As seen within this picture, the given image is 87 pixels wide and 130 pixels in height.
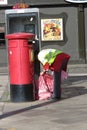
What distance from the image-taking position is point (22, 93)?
11.4 metres

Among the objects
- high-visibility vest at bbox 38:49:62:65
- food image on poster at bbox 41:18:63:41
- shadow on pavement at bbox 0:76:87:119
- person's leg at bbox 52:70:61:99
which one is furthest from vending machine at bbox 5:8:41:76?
food image on poster at bbox 41:18:63:41

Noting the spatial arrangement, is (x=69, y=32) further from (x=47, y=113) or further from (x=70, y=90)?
(x=47, y=113)

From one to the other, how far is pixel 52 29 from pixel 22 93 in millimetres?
12259

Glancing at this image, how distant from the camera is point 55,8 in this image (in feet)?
76.6

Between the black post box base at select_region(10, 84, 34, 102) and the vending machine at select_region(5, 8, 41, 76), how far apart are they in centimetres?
75

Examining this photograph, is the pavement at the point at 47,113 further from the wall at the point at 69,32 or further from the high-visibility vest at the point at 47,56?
the wall at the point at 69,32

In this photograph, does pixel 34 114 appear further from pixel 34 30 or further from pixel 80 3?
pixel 80 3

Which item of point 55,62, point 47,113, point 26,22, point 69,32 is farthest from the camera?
point 69,32

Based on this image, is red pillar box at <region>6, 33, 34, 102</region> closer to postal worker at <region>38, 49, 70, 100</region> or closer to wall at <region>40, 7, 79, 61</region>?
postal worker at <region>38, 49, 70, 100</region>

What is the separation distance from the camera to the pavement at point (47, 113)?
28.3ft

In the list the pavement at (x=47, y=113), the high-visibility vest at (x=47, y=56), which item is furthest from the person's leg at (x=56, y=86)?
the high-visibility vest at (x=47, y=56)

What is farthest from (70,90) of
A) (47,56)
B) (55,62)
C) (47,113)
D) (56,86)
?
(47,113)

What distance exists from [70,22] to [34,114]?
13.9 metres

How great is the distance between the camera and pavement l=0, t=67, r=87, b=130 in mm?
8641
